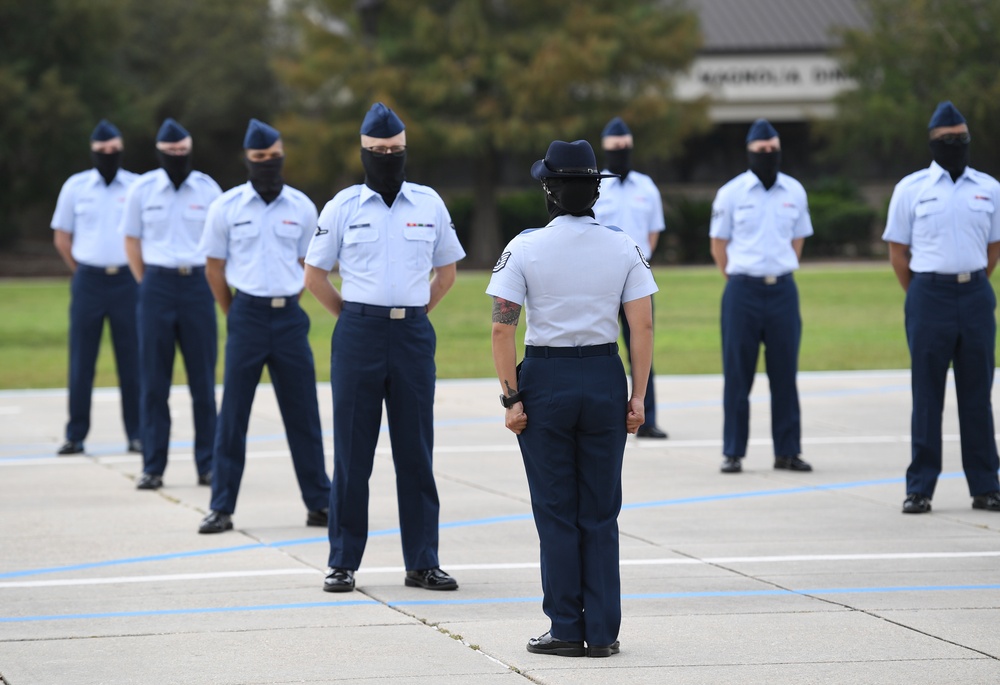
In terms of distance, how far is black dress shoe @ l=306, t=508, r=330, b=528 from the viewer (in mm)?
9174

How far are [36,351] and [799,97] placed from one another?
125ft

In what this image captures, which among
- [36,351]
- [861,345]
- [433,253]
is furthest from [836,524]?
[36,351]

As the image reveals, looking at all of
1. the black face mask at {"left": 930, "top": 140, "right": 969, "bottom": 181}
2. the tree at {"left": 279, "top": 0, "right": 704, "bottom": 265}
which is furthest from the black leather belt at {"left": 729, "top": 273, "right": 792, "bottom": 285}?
the tree at {"left": 279, "top": 0, "right": 704, "bottom": 265}

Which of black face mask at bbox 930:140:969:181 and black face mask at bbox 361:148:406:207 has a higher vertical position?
black face mask at bbox 930:140:969:181

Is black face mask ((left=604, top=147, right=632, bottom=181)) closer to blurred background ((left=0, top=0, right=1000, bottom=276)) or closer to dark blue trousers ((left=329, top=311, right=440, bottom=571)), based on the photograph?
dark blue trousers ((left=329, top=311, right=440, bottom=571))

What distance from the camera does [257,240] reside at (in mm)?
9031

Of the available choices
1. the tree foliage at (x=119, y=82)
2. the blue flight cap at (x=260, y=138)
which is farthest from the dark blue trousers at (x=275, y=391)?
the tree foliage at (x=119, y=82)

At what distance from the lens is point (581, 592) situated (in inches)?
244

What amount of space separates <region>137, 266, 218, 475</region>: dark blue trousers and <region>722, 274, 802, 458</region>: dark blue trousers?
3784mm

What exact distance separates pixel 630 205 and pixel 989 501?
4.45 metres

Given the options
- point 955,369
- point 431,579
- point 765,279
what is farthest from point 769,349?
point 431,579

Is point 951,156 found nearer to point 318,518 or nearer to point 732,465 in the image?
point 732,465

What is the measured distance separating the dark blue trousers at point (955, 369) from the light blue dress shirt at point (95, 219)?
20.2 feet

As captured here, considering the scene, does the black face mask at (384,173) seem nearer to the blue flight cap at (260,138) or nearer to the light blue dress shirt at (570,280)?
the light blue dress shirt at (570,280)
